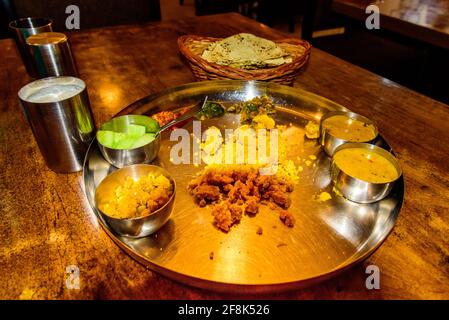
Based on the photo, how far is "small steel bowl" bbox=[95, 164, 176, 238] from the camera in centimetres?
90

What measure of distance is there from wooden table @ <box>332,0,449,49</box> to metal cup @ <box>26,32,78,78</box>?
274cm

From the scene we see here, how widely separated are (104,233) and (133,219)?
0.18 m

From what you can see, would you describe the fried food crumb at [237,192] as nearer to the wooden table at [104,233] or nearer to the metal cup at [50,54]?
the wooden table at [104,233]

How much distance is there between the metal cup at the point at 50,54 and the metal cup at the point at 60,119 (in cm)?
53

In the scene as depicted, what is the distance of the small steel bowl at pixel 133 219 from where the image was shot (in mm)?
898

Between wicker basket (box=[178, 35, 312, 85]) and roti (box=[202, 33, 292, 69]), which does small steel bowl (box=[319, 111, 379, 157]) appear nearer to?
wicker basket (box=[178, 35, 312, 85])

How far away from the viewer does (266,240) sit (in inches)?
38.5

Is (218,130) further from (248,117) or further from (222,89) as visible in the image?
(222,89)

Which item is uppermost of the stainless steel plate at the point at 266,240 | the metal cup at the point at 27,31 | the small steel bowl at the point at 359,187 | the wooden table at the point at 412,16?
the metal cup at the point at 27,31

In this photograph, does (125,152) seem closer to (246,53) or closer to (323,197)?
(323,197)

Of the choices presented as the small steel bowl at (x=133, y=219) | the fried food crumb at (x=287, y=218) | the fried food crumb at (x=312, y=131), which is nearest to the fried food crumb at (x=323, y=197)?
the fried food crumb at (x=287, y=218)

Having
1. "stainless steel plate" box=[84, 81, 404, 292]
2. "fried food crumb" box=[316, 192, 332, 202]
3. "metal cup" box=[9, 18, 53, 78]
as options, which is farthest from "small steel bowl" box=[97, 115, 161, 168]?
"metal cup" box=[9, 18, 53, 78]
